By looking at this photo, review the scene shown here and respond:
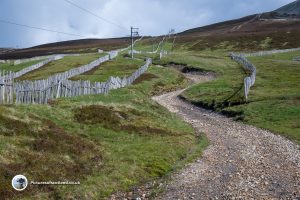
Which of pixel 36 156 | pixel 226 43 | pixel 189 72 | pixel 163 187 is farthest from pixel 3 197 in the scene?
pixel 226 43

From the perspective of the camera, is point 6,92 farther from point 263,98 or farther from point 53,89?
point 263,98

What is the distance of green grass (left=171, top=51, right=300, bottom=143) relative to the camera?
41.3 m

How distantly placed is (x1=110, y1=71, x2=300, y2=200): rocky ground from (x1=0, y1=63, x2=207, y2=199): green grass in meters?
1.35

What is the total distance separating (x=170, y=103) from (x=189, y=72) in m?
38.5

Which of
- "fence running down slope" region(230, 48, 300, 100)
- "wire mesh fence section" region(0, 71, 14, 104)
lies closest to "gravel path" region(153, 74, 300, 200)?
"wire mesh fence section" region(0, 71, 14, 104)

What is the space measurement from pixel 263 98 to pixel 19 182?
128 feet

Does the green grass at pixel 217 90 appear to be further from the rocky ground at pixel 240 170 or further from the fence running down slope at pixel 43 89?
the rocky ground at pixel 240 170

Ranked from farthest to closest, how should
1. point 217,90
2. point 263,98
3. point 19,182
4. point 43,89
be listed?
point 217,90 → point 263,98 → point 43,89 → point 19,182

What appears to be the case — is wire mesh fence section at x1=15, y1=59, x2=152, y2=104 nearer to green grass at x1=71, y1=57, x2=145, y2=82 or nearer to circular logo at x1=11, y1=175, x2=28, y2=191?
green grass at x1=71, y1=57, x2=145, y2=82

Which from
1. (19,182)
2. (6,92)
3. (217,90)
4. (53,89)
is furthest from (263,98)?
(19,182)

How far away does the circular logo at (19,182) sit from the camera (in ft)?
58.5

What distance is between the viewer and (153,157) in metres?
25.6

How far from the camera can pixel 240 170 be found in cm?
2505

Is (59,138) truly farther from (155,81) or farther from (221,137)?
(155,81)
